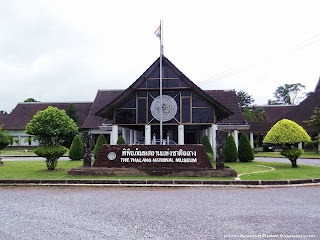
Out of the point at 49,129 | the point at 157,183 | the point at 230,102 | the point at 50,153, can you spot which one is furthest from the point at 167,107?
the point at 230,102

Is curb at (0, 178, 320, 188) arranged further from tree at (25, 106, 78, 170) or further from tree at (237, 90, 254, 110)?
tree at (237, 90, 254, 110)

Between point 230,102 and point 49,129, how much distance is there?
21.7 metres

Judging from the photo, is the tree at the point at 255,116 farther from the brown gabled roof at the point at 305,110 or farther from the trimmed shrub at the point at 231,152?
the trimmed shrub at the point at 231,152

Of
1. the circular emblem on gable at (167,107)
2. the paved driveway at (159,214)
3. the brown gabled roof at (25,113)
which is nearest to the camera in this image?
the paved driveway at (159,214)

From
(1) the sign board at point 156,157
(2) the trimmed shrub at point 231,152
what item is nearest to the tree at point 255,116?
(2) the trimmed shrub at point 231,152

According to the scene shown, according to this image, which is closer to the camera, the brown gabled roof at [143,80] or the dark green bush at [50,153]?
the dark green bush at [50,153]

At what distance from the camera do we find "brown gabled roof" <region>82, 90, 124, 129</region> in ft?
113

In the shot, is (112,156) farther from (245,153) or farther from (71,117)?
(71,117)

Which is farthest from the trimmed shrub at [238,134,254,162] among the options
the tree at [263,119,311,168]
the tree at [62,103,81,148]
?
the tree at [62,103,81,148]

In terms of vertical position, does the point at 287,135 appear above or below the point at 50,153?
above

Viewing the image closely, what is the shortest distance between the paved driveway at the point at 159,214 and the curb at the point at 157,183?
92cm

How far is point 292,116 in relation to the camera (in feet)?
111

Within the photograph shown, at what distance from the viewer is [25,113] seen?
40031mm

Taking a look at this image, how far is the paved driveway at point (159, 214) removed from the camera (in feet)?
14.5
